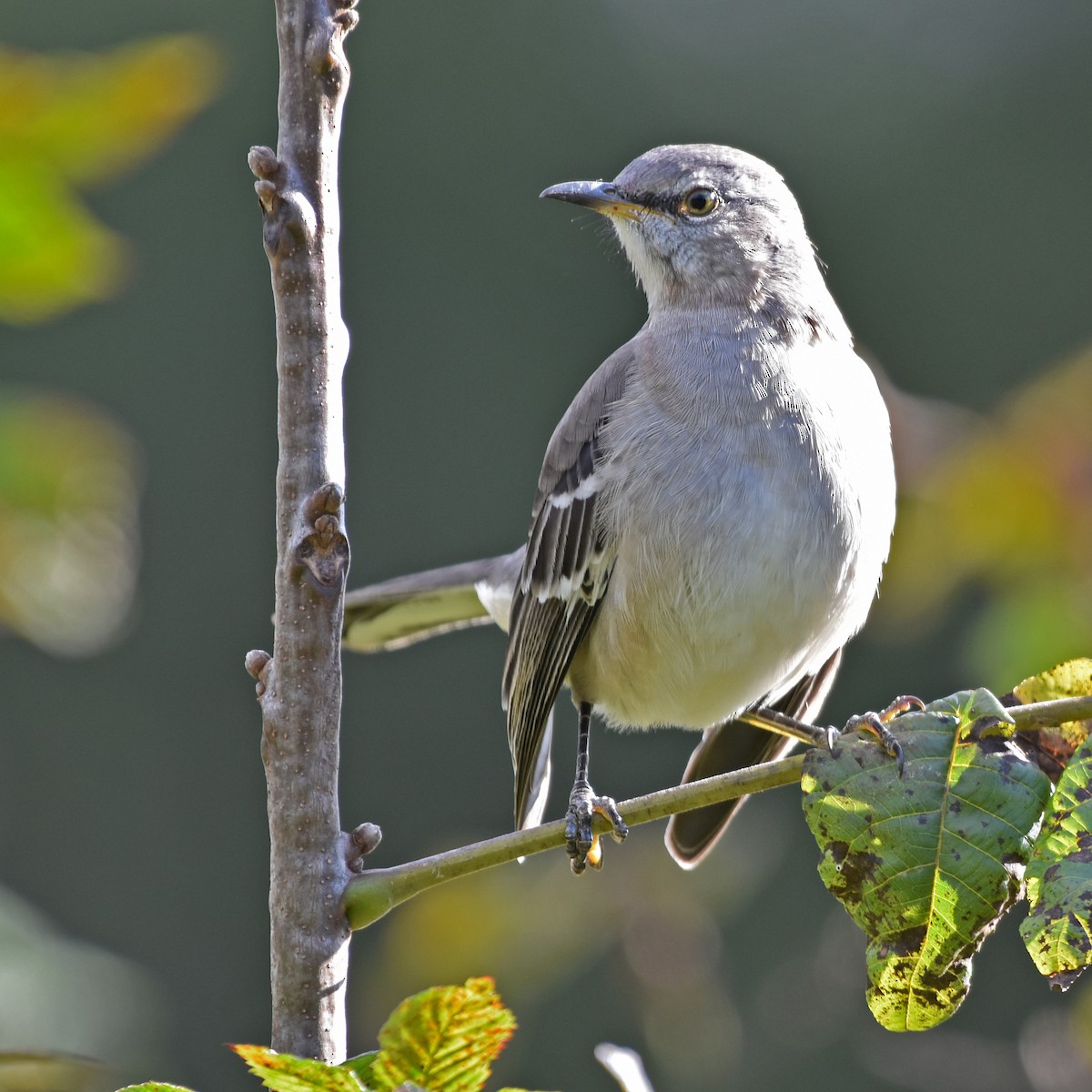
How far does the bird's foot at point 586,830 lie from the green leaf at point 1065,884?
0.83 meters

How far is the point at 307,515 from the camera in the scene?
171 cm

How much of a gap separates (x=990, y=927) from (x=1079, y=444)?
4.92 ft

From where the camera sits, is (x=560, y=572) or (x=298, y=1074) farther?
(x=560, y=572)

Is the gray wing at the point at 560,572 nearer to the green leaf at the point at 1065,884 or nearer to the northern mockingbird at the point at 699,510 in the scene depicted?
the northern mockingbird at the point at 699,510

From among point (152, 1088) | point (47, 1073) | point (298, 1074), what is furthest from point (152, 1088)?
point (47, 1073)

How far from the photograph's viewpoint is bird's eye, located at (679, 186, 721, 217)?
12.5 ft

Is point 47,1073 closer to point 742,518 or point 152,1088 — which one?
point 152,1088

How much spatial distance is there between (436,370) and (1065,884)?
910 cm

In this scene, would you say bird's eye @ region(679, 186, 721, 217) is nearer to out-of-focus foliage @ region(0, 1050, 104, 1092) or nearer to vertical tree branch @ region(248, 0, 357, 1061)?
vertical tree branch @ region(248, 0, 357, 1061)

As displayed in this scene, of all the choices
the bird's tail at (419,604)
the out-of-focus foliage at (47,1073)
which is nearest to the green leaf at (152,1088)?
the out-of-focus foliage at (47,1073)

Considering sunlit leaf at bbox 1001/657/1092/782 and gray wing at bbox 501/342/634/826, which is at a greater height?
sunlit leaf at bbox 1001/657/1092/782

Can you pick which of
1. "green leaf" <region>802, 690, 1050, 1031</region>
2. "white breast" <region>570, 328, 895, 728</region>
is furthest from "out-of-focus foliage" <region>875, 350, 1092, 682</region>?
"green leaf" <region>802, 690, 1050, 1031</region>

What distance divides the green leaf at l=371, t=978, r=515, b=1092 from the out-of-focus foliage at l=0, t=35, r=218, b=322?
970mm

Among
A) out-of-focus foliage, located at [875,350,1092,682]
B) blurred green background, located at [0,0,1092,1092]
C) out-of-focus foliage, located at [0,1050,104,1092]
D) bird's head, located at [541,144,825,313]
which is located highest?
bird's head, located at [541,144,825,313]
